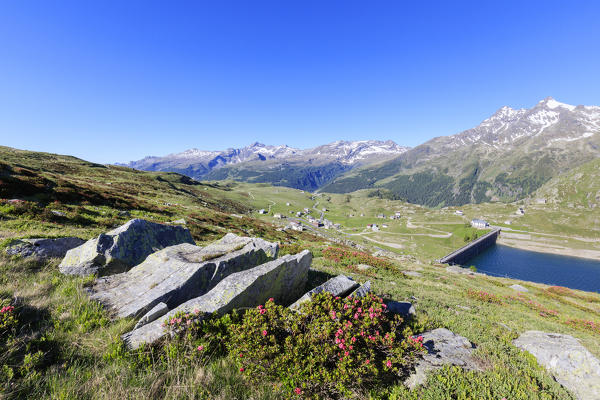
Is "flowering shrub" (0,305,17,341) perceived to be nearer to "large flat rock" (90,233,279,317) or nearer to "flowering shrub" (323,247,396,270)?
"large flat rock" (90,233,279,317)

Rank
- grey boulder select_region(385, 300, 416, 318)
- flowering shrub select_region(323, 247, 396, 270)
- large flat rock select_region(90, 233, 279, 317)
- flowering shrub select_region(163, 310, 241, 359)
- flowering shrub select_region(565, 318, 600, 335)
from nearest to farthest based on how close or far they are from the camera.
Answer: flowering shrub select_region(163, 310, 241, 359), large flat rock select_region(90, 233, 279, 317), grey boulder select_region(385, 300, 416, 318), flowering shrub select_region(565, 318, 600, 335), flowering shrub select_region(323, 247, 396, 270)

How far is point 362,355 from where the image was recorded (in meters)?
6.27

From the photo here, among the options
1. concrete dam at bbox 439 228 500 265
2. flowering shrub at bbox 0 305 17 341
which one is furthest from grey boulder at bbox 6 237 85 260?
concrete dam at bbox 439 228 500 265

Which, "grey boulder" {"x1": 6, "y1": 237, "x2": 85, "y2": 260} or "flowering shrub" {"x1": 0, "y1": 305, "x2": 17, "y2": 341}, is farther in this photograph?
"grey boulder" {"x1": 6, "y1": 237, "x2": 85, "y2": 260}

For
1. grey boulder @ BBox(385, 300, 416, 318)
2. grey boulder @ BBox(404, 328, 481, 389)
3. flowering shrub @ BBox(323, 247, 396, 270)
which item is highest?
grey boulder @ BBox(404, 328, 481, 389)

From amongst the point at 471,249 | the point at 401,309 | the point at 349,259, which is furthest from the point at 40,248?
the point at 471,249

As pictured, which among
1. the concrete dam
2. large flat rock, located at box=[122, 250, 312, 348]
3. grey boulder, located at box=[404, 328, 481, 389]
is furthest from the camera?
the concrete dam

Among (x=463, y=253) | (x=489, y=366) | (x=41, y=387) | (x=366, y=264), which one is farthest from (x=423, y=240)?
(x=41, y=387)

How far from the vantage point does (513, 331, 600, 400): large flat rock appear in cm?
764

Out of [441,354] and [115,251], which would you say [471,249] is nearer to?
[441,354]

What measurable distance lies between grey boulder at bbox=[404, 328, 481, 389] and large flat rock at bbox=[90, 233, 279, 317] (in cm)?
852

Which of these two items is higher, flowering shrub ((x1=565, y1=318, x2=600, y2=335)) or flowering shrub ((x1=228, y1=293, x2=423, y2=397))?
flowering shrub ((x1=228, y1=293, x2=423, y2=397))

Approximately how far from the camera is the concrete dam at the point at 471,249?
118912 millimetres

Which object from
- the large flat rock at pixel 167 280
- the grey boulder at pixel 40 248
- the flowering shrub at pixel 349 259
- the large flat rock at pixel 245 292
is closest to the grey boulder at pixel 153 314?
the large flat rock at pixel 245 292
